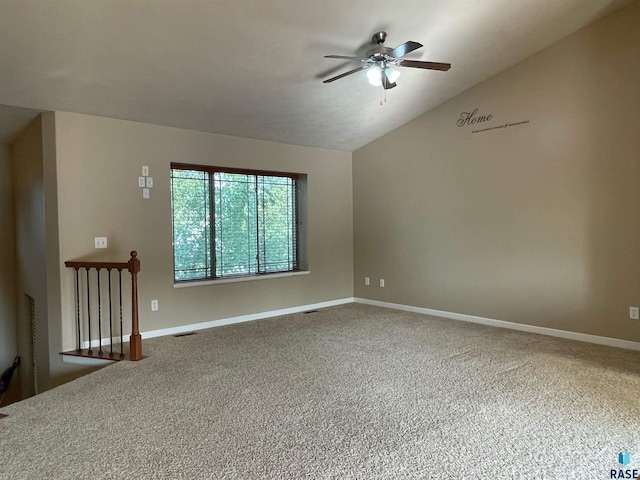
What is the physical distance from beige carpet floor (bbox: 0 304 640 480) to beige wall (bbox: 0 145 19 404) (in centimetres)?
336

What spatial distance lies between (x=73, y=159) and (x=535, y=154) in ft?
15.7

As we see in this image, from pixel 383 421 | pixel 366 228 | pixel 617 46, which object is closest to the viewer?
pixel 383 421

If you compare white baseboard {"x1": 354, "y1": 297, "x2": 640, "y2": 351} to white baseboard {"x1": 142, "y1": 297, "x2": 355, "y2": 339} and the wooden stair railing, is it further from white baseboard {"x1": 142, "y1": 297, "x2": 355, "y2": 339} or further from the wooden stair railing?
the wooden stair railing

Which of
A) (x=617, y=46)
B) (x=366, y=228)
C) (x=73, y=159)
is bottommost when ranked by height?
(x=366, y=228)

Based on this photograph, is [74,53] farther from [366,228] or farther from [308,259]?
[366,228]

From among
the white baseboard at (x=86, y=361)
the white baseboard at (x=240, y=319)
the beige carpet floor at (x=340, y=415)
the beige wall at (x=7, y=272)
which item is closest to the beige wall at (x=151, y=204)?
the white baseboard at (x=240, y=319)

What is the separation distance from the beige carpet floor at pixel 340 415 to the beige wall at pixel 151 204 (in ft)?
2.73

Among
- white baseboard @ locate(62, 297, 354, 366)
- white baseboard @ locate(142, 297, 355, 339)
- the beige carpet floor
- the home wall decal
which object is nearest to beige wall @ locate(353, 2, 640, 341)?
the home wall decal

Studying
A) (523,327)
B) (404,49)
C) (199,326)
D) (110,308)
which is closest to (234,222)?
(199,326)

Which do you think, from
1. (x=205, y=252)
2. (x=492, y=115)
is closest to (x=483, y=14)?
(x=492, y=115)

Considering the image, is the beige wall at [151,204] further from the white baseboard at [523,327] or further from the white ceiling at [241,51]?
the white baseboard at [523,327]

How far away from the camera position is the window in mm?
4871

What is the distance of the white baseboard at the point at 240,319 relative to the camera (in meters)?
4.60

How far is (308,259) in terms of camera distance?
19.4 ft
